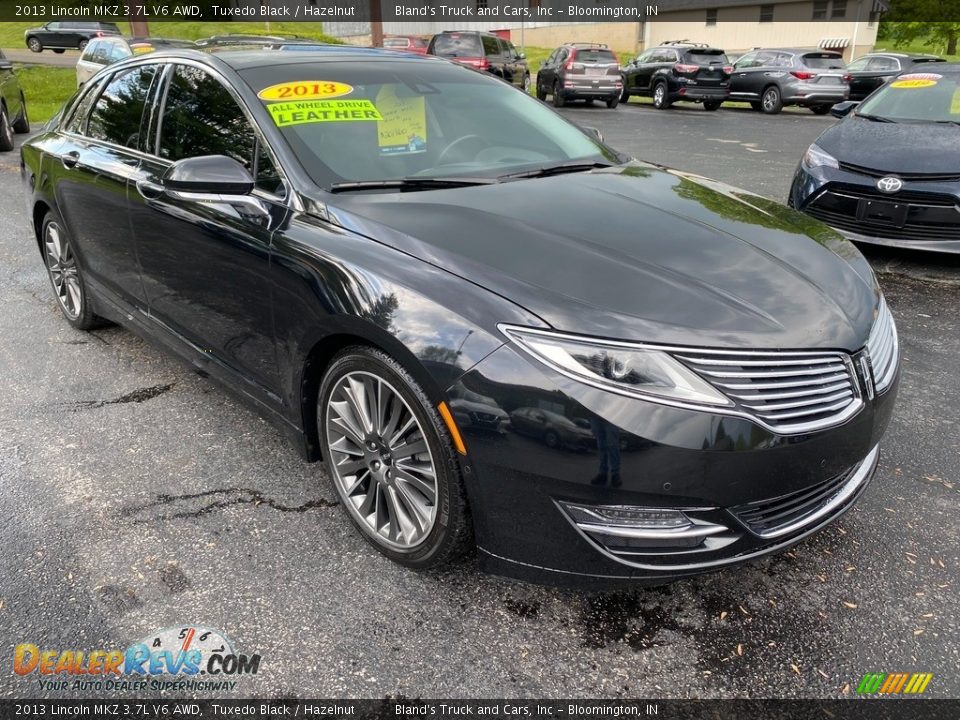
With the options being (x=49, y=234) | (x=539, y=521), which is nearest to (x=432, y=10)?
(x=49, y=234)

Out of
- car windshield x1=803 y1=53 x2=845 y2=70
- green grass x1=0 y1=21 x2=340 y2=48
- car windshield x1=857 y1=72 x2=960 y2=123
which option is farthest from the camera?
green grass x1=0 y1=21 x2=340 y2=48

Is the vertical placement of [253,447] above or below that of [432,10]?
below

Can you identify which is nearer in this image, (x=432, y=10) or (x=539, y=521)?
(x=539, y=521)

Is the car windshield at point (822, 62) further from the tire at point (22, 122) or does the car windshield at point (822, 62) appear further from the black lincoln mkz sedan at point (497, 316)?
the black lincoln mkz sedan at point (497, 316)

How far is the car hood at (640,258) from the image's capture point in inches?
82.7

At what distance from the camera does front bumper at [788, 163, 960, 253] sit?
5309 mm

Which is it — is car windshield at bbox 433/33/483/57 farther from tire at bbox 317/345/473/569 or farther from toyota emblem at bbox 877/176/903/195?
tire at bbox 317/345/473/569

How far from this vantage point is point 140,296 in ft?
12.2

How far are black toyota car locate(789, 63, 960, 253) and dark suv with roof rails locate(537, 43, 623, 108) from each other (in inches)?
555

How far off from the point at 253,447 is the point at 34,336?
2.21m

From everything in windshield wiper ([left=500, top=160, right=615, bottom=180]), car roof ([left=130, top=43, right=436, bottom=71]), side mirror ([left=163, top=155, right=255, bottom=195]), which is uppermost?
car roof ([left=130, top=43, right=436, bottom=71])

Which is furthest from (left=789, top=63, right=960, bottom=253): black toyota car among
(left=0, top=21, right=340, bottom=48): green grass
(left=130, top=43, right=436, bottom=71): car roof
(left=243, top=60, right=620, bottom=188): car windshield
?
(left=0, top=21, right=340, bottom=48): green grass

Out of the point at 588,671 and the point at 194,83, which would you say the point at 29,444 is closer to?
the point at 194,83

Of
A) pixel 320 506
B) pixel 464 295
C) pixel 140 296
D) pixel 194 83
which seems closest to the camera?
pixel 464 295
